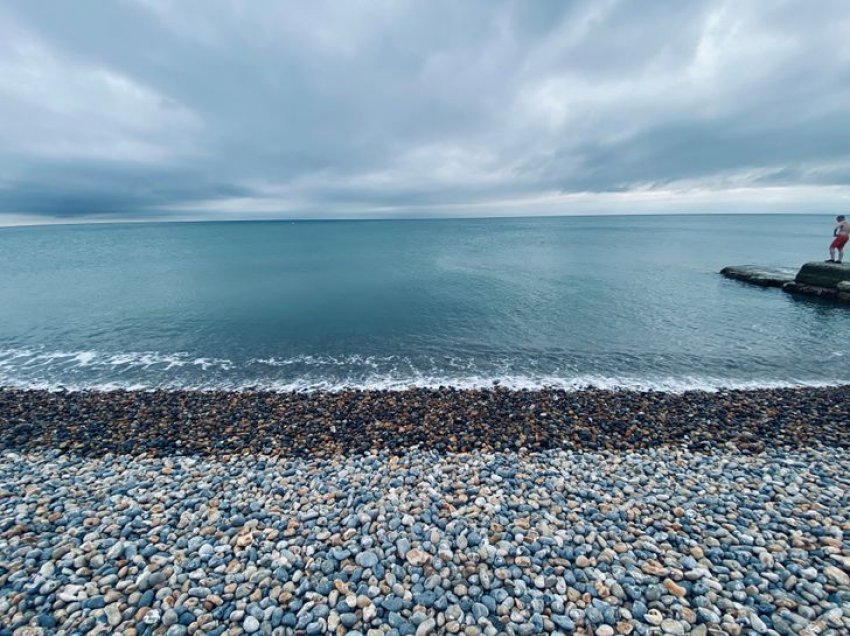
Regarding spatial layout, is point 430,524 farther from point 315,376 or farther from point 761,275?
point 761,275

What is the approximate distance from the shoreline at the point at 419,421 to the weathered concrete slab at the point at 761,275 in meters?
27.4

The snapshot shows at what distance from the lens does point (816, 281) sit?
2966 centimetres

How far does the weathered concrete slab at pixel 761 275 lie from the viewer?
33.5 metres

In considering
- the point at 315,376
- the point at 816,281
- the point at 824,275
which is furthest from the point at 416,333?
the point at 824,275

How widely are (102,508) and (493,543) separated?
709 centimetres

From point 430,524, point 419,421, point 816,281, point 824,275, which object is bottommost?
point 419,421

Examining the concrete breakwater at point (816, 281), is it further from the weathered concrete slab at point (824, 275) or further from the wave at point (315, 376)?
the wave at point (315, 376)

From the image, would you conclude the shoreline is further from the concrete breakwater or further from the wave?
the concrete breakwater

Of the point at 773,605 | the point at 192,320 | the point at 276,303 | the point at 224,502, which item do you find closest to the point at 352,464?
the point at 224,502

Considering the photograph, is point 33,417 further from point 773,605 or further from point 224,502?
point 773,605

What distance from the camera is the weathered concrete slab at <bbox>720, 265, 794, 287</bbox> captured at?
1319 inches

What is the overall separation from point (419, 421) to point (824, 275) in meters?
37.9

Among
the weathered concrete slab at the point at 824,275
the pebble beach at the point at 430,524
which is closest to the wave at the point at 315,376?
the pebble beach at the point at 430,524

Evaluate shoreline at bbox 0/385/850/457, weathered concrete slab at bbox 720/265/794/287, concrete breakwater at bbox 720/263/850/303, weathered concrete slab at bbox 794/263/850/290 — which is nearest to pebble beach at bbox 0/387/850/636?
shoreline at bbox 0/385/850/457
